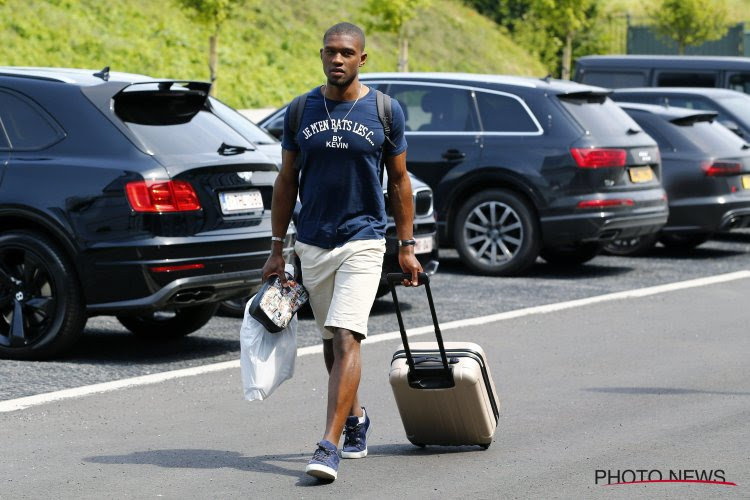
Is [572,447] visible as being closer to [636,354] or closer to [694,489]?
[694,489]

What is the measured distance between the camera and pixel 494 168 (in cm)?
1323

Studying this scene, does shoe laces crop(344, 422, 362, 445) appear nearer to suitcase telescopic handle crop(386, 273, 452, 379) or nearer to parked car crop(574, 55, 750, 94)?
suitcase telescopic handle crop(386, 273, 452, 379)

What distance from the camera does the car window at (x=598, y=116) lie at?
1320 cm

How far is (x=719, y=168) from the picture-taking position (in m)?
14.9

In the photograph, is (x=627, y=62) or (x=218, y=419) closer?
(x=218, y=419)

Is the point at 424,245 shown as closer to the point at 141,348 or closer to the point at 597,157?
the point at 141,348

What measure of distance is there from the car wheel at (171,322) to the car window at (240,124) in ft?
3.93

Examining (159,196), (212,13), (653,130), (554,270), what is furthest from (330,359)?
(212,13)

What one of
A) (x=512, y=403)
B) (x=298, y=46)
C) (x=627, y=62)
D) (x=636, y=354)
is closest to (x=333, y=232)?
(x=512, y=403)

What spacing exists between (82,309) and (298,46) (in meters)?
31.6

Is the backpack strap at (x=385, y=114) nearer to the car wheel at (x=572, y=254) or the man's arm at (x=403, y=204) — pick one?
the man's arm at (x=403, y=204)

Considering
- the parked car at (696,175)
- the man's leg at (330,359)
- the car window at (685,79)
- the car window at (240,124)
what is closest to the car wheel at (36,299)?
the car window at (240,124)

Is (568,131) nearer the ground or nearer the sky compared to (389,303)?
nearer the sky

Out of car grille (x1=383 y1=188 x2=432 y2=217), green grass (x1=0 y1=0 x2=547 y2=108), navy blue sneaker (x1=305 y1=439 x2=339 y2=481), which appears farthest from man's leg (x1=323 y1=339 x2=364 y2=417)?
green grass (x1=0 y1=0 x2=547 y2=108)
